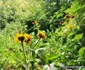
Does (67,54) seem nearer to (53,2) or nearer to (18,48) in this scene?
(18,48)

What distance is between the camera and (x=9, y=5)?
26.8ft

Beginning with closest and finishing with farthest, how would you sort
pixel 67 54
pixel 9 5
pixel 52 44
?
pixel 67 54 < pixel 52 44 < pixel 9 5

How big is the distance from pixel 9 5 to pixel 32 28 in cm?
Result: 202

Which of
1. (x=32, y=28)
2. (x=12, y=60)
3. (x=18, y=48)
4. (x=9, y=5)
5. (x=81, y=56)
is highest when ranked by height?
(x=9, y=5)

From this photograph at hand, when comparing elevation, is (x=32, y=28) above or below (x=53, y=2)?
below

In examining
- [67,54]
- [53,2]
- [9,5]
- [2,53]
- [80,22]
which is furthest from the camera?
[9,5]

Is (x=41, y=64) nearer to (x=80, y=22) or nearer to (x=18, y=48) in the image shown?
(x=18, y=48)

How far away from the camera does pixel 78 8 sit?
2.73 meters

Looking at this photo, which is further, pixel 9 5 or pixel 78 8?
pixel 9 5

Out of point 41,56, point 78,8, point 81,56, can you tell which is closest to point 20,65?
point 41,56

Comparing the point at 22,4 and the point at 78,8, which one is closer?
the point at 78,8

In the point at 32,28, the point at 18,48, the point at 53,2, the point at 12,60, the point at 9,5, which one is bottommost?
the point at 12,60

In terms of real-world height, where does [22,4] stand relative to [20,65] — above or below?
above

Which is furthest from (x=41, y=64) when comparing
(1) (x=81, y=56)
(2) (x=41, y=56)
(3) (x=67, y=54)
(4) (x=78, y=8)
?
(4) (x=78, y=8)
